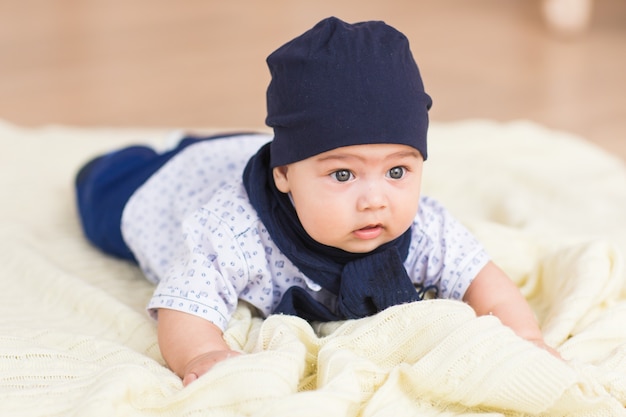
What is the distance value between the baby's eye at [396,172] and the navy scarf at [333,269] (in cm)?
11

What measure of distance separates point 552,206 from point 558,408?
0.86 m

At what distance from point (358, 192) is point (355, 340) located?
0.18 m

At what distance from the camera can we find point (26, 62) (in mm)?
3234

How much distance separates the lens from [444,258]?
135 cm

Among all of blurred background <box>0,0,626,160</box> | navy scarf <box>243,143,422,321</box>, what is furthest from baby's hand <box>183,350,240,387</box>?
blurred background <box>0,0,626,160</box>

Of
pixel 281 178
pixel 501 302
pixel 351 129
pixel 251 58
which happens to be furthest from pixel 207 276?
pixel 251 58

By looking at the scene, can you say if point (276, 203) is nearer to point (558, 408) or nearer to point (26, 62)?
point (558, 408)

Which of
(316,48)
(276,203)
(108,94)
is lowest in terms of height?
(108,94)

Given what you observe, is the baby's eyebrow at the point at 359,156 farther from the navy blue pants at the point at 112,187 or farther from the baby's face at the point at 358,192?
the navy blue pants at the point at 112,187

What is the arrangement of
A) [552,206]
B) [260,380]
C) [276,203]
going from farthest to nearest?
[552,206], [276,203], [260,380]

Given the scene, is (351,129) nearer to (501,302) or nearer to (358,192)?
(358,192)

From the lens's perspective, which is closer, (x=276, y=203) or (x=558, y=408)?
(x=558, y=408)

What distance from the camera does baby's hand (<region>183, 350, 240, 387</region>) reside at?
45.4 inches

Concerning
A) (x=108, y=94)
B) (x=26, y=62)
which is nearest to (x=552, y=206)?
(x=108, y=94)
